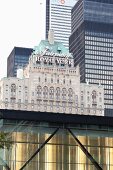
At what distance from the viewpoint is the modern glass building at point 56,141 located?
4484 cm

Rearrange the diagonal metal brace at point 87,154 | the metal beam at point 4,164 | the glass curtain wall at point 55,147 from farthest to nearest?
the diagonal metal brace at point 87,154, the glass curtain wall at point 55,147, the metal beam at point 4,164

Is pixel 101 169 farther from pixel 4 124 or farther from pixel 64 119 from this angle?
pixel 4 124

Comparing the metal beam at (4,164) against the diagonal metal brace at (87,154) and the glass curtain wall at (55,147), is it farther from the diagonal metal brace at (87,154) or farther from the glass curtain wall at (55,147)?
the diagonal metal brace at (87,154)

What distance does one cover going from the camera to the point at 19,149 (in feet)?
147

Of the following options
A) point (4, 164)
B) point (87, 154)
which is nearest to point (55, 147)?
point (87, 154)

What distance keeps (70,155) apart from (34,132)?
379 cm

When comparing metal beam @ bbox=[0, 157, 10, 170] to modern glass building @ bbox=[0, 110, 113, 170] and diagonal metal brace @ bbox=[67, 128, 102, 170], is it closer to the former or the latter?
modern glass building @ bbox=[0, 110, 113, 170]

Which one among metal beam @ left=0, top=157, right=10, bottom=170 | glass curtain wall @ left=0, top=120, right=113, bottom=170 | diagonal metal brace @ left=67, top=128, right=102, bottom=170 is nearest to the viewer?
metal beam @ left=0, top=157, right=10, bottom=170

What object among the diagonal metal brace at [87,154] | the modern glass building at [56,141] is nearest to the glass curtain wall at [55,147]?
the modern glass building at [56,141]

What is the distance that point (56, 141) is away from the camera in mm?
46594

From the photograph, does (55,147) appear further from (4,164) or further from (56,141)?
(4,164)

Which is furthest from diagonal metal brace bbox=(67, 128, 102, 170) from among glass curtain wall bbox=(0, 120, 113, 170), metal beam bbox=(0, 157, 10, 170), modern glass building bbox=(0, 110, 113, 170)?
metal beam bbox=(0, 157, 10, 170)

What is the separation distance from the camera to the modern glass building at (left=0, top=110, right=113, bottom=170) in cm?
4484

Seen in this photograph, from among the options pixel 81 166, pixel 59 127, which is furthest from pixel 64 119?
pixel 81 166
